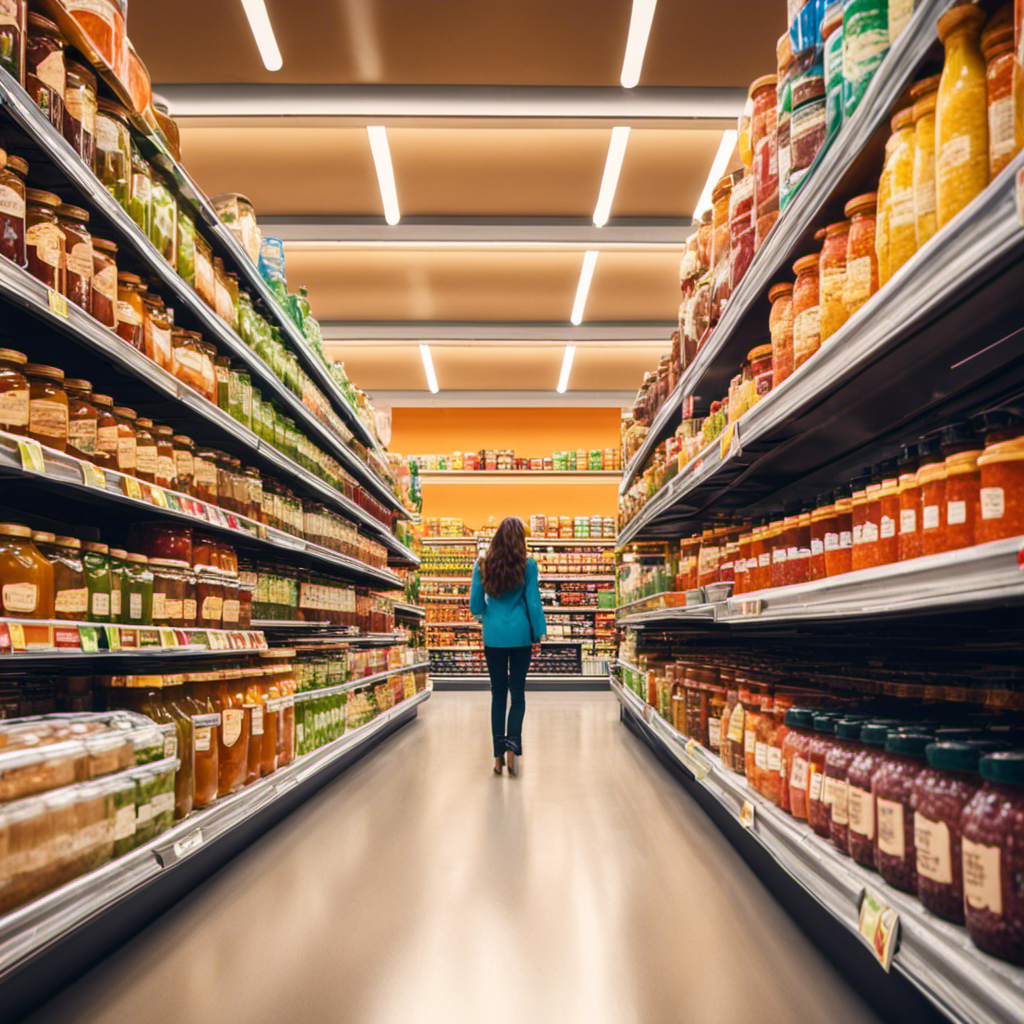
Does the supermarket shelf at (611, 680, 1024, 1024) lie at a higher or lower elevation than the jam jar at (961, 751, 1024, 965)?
lower

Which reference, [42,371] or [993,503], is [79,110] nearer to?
[42,371]

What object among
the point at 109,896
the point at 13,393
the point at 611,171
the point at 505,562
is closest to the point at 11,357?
the point at 13,393

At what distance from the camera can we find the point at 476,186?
6.10 meters

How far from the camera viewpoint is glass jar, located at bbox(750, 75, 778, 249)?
2.06m

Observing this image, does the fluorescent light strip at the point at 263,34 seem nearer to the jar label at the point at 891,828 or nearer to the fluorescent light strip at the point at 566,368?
the jar label at the point at 891,828

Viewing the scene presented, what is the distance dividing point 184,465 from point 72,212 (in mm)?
840

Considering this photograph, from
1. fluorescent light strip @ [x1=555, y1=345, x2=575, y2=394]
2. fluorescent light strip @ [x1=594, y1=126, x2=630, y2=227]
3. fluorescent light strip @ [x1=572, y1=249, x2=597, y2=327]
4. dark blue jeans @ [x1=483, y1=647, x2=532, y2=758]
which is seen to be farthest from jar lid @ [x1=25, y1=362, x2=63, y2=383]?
fluorescent light strip @ [x1=555, y1=345, x2=575, y2=394]

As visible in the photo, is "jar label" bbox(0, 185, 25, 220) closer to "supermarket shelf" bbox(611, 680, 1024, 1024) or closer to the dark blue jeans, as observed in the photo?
"supermarket shelf" bbox(611, 680, 1024, 1024)

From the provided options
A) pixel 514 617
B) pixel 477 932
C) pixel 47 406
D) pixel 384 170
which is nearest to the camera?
pixel 47 406

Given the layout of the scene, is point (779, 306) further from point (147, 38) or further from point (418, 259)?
point (418, 259)

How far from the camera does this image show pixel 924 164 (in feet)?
3.84

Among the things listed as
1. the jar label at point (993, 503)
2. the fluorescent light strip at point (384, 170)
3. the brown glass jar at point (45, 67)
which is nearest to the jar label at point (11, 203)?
the brown glass jar at point (45, 67)

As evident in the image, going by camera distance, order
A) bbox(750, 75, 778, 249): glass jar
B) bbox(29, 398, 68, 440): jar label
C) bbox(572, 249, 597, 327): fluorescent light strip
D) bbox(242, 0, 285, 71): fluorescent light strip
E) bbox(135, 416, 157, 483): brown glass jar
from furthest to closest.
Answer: bbox(572, 249, 597, 327): fluorescent light strip
bbox(242, 0, 285, 71): fluorescent light strip
bbox(135, 416, 157, 483): brown glass jar
bbox(750, 75, 778, 249): glass jar
bbox(29, 398, 68, 440): jar label

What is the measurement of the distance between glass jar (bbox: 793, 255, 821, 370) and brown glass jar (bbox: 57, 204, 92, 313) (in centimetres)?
160
